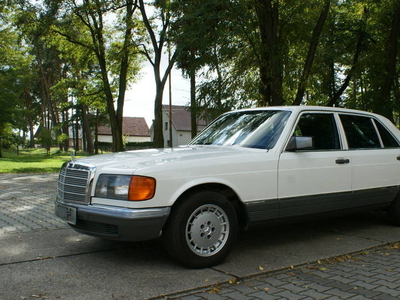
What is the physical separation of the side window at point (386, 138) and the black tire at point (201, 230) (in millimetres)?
3105

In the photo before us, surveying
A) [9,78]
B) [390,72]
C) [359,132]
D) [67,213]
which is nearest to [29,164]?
[9,78]

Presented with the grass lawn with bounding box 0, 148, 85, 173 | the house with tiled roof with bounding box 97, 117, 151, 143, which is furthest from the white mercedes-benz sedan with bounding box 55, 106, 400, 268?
the house with tiled roof with bounding box 97, 117, 151, 143

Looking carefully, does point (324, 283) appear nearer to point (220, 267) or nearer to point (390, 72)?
point (220, 267)

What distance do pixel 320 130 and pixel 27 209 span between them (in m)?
5.87

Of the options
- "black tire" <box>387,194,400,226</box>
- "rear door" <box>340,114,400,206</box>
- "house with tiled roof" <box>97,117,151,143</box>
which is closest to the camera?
"rear door" <box>340,114,400,206</box>

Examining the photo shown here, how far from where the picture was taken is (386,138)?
258 inches

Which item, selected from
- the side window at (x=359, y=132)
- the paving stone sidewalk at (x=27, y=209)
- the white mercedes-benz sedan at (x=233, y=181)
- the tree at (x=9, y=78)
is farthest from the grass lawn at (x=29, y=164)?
the side window at (x=359, y=132)

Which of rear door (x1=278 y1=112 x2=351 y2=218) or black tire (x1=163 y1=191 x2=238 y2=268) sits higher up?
rear door (x1=278 y1=112 x2=351 y2=218)

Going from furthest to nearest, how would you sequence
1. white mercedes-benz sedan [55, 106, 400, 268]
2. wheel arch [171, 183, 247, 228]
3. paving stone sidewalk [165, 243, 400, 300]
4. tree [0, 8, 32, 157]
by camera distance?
tree [0, 8, 32, 157], wheel arch [171, 183, 247, 228], white mercedes-benz sedan [55, 106, 400, 268], paving stone sidewalk [165, 243, 400, 300]

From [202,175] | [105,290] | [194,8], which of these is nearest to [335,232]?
[202,175]

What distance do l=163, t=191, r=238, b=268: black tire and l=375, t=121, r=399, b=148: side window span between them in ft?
10.2

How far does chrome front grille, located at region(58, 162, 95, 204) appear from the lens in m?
4.55

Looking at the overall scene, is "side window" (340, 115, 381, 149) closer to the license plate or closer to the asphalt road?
the asphalt road

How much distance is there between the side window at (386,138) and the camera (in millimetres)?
6523
